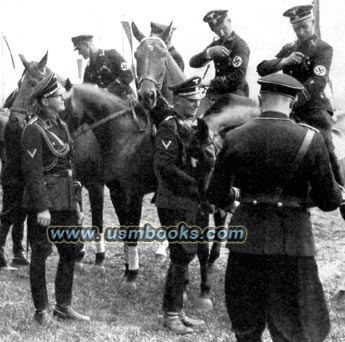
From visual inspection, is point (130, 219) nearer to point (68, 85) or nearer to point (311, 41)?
point (68, 85)

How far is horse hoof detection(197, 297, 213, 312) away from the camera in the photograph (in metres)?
6.49

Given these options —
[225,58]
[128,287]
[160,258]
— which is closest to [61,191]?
[128,287]

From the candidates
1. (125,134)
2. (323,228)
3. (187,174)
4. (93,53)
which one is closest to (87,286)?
(125,134)

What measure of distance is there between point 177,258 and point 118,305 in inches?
48.8

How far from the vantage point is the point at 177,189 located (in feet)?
18.2

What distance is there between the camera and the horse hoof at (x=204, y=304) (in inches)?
256

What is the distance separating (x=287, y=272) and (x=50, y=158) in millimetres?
2398

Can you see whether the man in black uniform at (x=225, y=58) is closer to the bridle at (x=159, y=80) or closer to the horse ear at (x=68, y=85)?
the bridle at (x=159, y=80)

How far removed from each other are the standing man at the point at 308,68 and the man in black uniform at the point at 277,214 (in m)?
2.67

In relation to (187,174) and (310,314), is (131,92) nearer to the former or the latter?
(187,174)

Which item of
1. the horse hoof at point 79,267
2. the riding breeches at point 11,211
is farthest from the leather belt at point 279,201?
the riding breeches at point 11,211

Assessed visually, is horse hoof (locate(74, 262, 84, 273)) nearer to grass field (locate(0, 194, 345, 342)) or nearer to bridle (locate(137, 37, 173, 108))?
grass field (locate(0, 194, 345, 342))

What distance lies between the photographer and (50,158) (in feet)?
18.2

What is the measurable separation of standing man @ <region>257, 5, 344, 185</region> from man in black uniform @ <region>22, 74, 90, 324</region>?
7.33 ft
